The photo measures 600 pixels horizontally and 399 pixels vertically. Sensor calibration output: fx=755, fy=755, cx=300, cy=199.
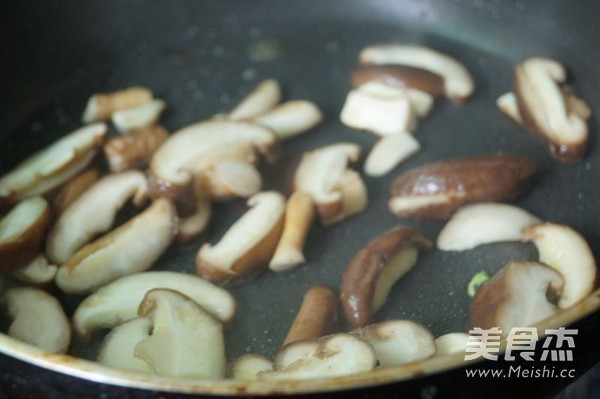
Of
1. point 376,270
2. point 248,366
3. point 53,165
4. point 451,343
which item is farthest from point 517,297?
point 53,165

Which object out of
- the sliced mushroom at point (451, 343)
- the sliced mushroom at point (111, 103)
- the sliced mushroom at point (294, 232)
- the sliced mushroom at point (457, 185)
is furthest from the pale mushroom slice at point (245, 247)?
the sliced mushroom at point (111, 103)

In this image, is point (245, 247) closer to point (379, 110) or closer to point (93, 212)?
point (93, 212)

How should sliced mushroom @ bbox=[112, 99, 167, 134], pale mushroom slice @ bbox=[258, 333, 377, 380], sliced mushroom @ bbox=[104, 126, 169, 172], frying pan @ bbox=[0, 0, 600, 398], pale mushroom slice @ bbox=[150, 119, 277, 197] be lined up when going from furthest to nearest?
sliced mushroom @ bbox=[112, 99, 167, 134]
sliced mushroom @ bbox=[104, 126, 169, 172]
pale mushroom slice @ bbox=[150, 119, 277, 197]
frying pan @ bbox=[0, 0, 600, 398]
pale mushroom slice @ bbox=[258, 333, 377, 380]

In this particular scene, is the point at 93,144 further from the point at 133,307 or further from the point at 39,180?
the point at 133,307

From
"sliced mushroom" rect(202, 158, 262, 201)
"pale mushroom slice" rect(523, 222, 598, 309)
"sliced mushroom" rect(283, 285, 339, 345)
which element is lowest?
"pale mushroom slice" rect(523, 222, 598, 309)

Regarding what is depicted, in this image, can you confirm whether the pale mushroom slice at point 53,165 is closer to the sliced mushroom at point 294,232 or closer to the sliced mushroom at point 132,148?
the sliced mushroom at point 132,148

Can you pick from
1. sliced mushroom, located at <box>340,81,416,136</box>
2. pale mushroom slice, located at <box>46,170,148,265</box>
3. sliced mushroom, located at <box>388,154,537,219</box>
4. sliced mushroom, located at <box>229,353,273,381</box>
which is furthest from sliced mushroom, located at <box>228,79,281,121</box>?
sliced mushroom, located at <box>229,353,273,381</box>

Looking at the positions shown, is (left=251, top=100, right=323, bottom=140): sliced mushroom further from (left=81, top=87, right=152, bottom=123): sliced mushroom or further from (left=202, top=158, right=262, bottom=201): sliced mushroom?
(left=81, top=87, right=152, bottom=123): sliced mushroom
